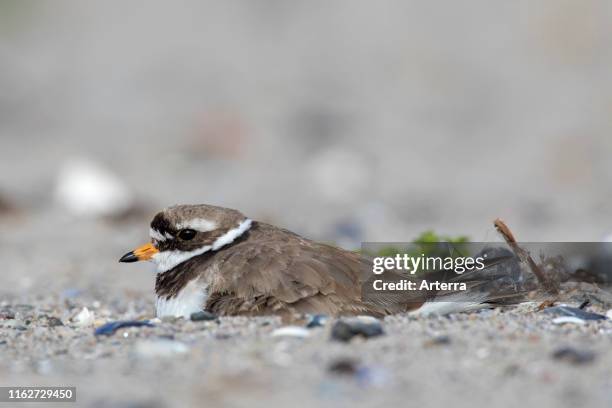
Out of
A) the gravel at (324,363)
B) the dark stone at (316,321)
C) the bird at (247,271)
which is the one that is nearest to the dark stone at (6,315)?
the gravel at (324,363)

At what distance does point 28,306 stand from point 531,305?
11.5 ft

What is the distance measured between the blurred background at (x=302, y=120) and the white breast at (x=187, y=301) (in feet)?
10.1

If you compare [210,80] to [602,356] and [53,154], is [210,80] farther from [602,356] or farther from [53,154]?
[602,356]

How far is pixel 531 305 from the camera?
19.5 ft

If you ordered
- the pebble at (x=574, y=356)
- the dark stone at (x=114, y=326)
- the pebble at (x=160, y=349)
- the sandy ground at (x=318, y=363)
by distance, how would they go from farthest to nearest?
the dark stone at (x=114, y=326) → the pebble at (x=160, y=349) → the pebble at (x=574, y=356) → the sandy ground at (x=318, y=363)

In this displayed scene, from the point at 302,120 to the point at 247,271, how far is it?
10841 mm

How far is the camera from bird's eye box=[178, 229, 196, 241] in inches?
250

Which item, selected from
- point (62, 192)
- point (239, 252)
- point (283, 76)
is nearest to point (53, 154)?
point (62, 192)

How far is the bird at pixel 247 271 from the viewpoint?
18.6 ft

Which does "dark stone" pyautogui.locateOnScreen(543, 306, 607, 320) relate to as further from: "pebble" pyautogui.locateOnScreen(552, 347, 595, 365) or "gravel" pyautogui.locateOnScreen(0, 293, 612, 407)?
"pebble" pyautogui.locateOnScreen(552, 347, 595, 365)

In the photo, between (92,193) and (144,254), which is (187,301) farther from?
(92,193)

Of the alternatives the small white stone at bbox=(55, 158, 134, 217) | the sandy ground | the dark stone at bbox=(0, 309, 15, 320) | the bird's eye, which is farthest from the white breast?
the small white stone at bbox=(55, 158, 134, 217)

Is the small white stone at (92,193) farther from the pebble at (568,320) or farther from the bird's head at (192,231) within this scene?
the pebble at (568,320)

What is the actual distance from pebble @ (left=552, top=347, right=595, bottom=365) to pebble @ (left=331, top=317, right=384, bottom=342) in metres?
0.87
